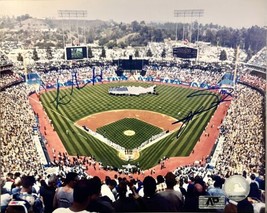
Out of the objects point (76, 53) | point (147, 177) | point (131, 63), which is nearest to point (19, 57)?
point (76, 53)

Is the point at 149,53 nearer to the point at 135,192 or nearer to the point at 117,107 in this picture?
the point at 117,107

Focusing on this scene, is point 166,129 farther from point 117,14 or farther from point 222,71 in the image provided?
point 117,14

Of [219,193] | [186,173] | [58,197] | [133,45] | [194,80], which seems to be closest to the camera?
[58,197]

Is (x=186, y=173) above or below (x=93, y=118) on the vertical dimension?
below

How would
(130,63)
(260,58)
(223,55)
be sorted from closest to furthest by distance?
(260,58) < (223,55) < (130,63)

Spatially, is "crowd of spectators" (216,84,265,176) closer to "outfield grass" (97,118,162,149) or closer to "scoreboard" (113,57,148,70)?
"outfield grass" (97,118,162,149)

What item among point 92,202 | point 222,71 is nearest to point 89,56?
point 222,71
